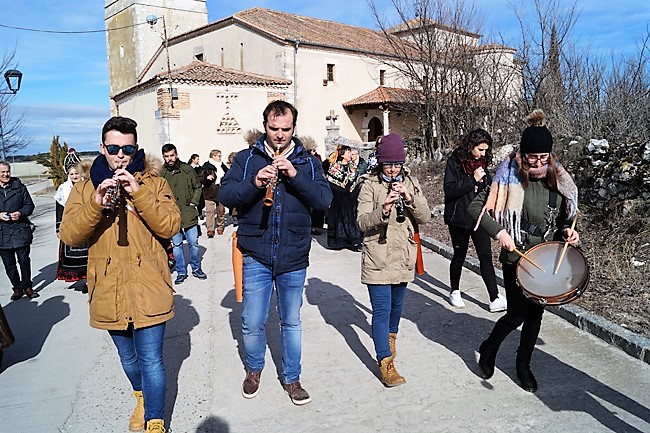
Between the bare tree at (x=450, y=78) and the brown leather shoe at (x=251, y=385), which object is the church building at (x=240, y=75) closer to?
the bare tree at (x=450, y=78)

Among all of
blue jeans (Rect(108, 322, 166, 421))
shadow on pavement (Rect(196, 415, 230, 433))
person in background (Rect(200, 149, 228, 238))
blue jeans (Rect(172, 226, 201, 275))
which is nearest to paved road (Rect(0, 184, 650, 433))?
shadow on pavement (Rect(196, 415, 230, 433))

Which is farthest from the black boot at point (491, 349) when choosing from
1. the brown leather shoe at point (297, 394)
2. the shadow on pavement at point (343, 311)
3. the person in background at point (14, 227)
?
the person in background at point (14, 227)

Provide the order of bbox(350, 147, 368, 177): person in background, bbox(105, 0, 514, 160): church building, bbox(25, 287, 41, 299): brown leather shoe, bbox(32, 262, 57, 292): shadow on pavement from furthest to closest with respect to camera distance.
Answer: bbox(105, 0, 514, 160): church building → bbox(350, 147, 368, 177): person in background → bbox(32, 262, 57, 292): shadow on pavement → bbox(25, 287, 41, 299): brown leather shoe

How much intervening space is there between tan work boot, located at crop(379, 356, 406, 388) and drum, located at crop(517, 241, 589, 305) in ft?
3.74

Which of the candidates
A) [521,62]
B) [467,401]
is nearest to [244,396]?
[467,401]

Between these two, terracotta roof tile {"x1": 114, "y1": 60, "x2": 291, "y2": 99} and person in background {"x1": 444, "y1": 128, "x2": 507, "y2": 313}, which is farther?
terracotta roof tile {"x1": 114, "y1": 60, "x2": 291, "y2": 99}

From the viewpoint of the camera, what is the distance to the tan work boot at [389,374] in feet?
12.3

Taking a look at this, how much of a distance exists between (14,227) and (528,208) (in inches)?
236

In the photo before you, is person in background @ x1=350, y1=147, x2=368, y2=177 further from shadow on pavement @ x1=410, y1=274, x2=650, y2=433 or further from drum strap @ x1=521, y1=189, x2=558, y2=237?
drum strap @ x1=521, y1=189, x2=558, y2=237

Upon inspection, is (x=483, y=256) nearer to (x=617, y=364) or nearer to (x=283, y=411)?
(x=617, y=364)

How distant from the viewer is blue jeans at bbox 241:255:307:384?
137 inches

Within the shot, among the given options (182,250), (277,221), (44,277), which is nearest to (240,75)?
(44,277)

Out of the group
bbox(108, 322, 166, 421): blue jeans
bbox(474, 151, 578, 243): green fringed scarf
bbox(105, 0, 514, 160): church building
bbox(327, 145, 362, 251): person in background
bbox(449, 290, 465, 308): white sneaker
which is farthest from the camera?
bbox(105, 0, 514, 160): church building

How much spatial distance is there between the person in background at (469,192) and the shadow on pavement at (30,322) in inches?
169
